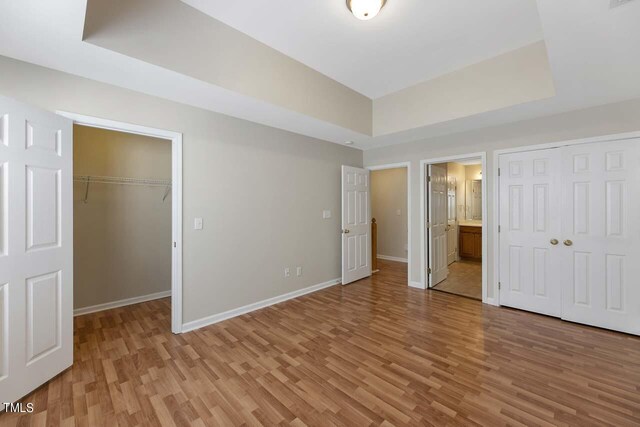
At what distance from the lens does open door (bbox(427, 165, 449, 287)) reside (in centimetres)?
433

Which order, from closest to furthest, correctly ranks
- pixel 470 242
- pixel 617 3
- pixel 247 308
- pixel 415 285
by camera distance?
pixel 617 3, pixel 247 308, pixel 415 285, pixel 470 242

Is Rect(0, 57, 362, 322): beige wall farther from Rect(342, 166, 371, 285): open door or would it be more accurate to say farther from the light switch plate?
Rect(342, 166, 371, 285): open door

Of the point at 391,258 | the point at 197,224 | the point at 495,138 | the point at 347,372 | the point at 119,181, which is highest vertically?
the point at 495,138

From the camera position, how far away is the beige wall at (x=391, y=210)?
645cm

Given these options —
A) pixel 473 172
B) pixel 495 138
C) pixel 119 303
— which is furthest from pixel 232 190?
pixel 473 172

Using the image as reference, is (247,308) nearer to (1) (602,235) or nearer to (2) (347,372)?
(2) (347,372)

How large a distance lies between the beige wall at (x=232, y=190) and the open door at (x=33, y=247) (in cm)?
38

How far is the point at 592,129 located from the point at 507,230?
4.65ft

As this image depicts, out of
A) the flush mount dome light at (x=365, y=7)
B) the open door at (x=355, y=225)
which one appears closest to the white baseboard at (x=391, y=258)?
the open door at (x=355, y=225)

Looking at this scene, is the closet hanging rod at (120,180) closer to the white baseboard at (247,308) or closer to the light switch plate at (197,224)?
the light switch plate at (197,224)

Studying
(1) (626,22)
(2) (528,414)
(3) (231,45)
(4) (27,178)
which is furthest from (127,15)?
(2) (528,414)

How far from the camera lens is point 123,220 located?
144 inches

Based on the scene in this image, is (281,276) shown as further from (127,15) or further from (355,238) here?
(127,15)

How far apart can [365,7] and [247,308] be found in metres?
3.45
